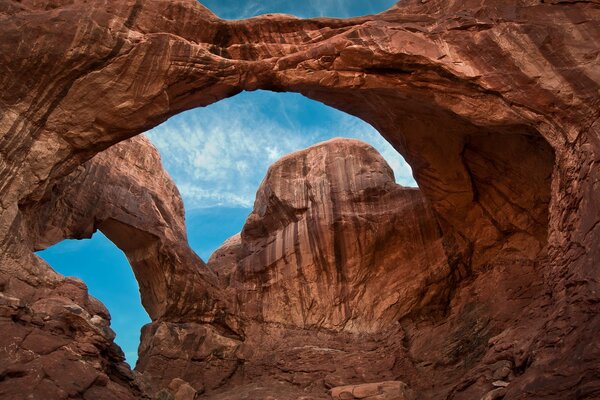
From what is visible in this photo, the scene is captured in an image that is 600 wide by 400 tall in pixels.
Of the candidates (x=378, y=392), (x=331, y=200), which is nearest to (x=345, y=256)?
(x=331, y=200)

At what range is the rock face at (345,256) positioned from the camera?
24938mm

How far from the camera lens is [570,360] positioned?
11.9 metres

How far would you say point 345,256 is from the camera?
26.1 meters

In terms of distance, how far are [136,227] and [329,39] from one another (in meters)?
11.6

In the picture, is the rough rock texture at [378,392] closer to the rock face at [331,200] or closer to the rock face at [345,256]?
the rock face at [331,200]

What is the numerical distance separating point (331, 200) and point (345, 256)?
2809 mm

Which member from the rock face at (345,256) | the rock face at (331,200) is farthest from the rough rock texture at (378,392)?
the rock face at (345,256)

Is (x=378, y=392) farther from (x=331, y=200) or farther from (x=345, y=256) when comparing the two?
(x=331, y=200)

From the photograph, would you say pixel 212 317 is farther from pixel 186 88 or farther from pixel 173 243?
pixel 186 88

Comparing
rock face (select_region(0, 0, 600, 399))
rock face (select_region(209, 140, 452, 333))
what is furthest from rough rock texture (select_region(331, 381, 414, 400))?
rock face (select_region(209, 140, 452, 333))

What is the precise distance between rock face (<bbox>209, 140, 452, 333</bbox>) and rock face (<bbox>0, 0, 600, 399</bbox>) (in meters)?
0.13

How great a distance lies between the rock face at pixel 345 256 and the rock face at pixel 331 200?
126mm

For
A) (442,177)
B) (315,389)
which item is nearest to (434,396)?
(315,389)

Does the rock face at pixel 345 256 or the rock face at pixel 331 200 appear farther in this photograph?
the rock face at pixel 345 256
